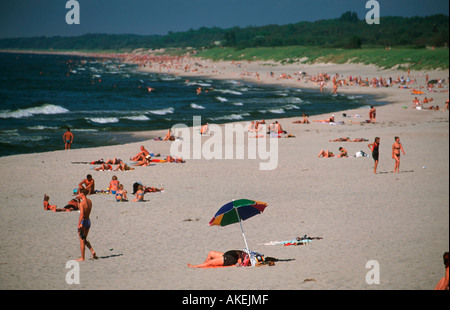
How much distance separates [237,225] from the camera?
46.5 feet

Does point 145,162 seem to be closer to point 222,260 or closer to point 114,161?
point 114,161

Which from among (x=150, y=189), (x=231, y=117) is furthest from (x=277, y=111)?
(x=150, y=189)

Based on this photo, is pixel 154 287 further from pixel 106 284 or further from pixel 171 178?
pixel 171 178

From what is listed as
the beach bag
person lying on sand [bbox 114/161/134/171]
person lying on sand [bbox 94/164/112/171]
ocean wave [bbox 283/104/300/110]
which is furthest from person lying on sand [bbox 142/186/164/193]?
ocean wave [bbox 283/104/300/110]

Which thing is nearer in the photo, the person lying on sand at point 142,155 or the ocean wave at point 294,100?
the person lying on sand at point 142,155

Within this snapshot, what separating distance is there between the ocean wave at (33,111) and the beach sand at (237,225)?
19.6 meters

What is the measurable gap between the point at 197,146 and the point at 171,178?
301 inches

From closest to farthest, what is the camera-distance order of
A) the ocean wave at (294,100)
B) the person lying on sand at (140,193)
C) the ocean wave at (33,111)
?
the person lying on sand at (140,193) → the ocean wave at (33,111) → the ocean wave at (294,100)

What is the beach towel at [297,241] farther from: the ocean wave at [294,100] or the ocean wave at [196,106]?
the ocean wave at [294,100]

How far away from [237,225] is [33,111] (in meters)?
35.9

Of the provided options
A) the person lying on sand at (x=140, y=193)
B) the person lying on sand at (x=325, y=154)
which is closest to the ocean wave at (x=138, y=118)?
the person lying on sand at (x=325, y=154)

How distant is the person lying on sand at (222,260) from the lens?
10.8 metres

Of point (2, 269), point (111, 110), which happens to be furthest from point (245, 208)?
point (111, 110)

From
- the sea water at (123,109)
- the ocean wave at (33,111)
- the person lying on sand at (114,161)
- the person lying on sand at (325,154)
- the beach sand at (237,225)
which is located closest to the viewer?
the beach sand at (237,225)
